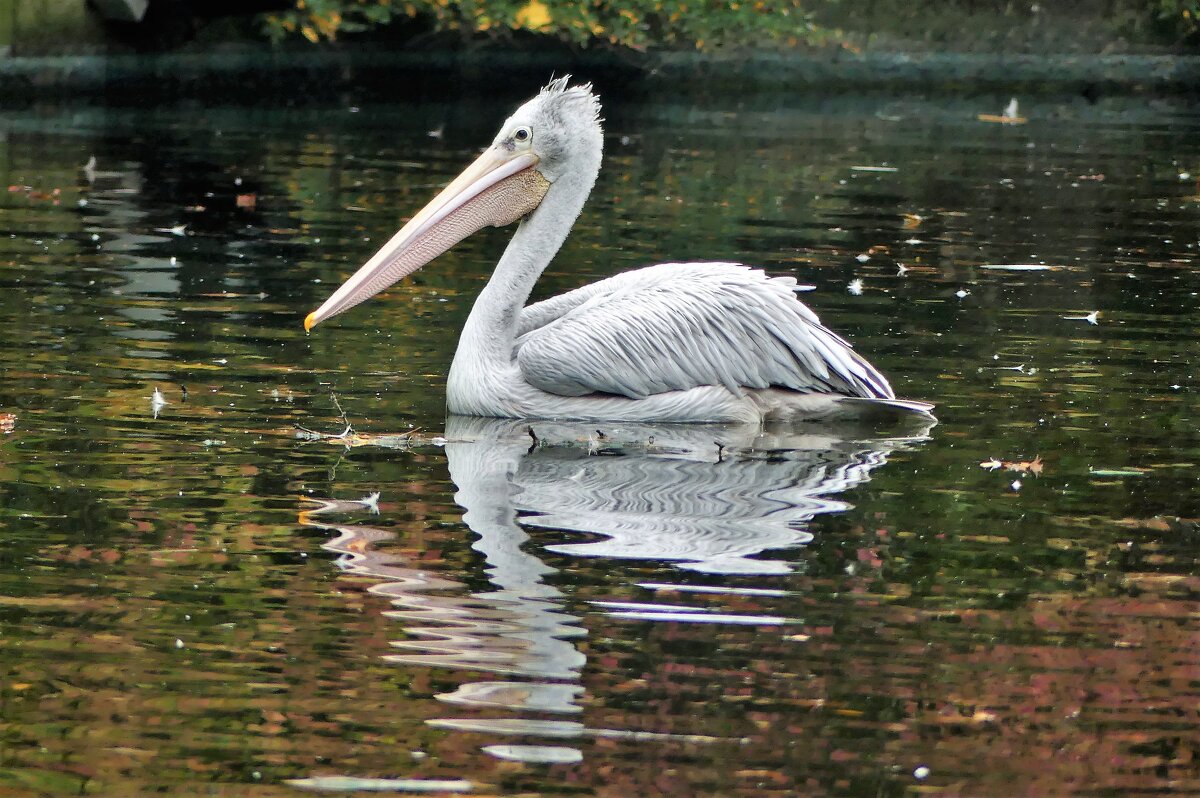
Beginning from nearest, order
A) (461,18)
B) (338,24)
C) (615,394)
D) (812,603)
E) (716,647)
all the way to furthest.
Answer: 1. (716,647)
2. (812,603)
3. (615,394)
4. (338,24)
5. (461,18)

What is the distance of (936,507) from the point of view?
240 inches

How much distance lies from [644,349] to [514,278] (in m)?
0.64

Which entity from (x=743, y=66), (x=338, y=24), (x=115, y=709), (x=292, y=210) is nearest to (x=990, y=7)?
(x=743, y=66)

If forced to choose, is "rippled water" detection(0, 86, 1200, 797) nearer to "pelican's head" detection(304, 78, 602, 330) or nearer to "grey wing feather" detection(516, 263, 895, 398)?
"grey wing feather" detection(516, 263, 895, 398)

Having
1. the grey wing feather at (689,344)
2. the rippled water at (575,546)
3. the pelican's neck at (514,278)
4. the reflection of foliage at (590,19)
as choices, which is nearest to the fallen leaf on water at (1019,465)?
the rippled water at (575,546)

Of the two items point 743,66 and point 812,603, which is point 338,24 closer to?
point 743,66

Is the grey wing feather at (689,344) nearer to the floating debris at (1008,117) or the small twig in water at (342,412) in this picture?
the small twig in water at (342,412)

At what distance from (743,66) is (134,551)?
1992 cm

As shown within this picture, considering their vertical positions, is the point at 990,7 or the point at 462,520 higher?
the point at 990,7

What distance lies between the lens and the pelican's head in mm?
7809

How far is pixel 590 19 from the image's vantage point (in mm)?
21953

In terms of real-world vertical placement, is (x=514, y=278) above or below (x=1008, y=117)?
below

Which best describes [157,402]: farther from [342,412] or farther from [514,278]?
[514,278]

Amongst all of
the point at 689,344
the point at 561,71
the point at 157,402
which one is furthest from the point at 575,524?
the point at 561,71
